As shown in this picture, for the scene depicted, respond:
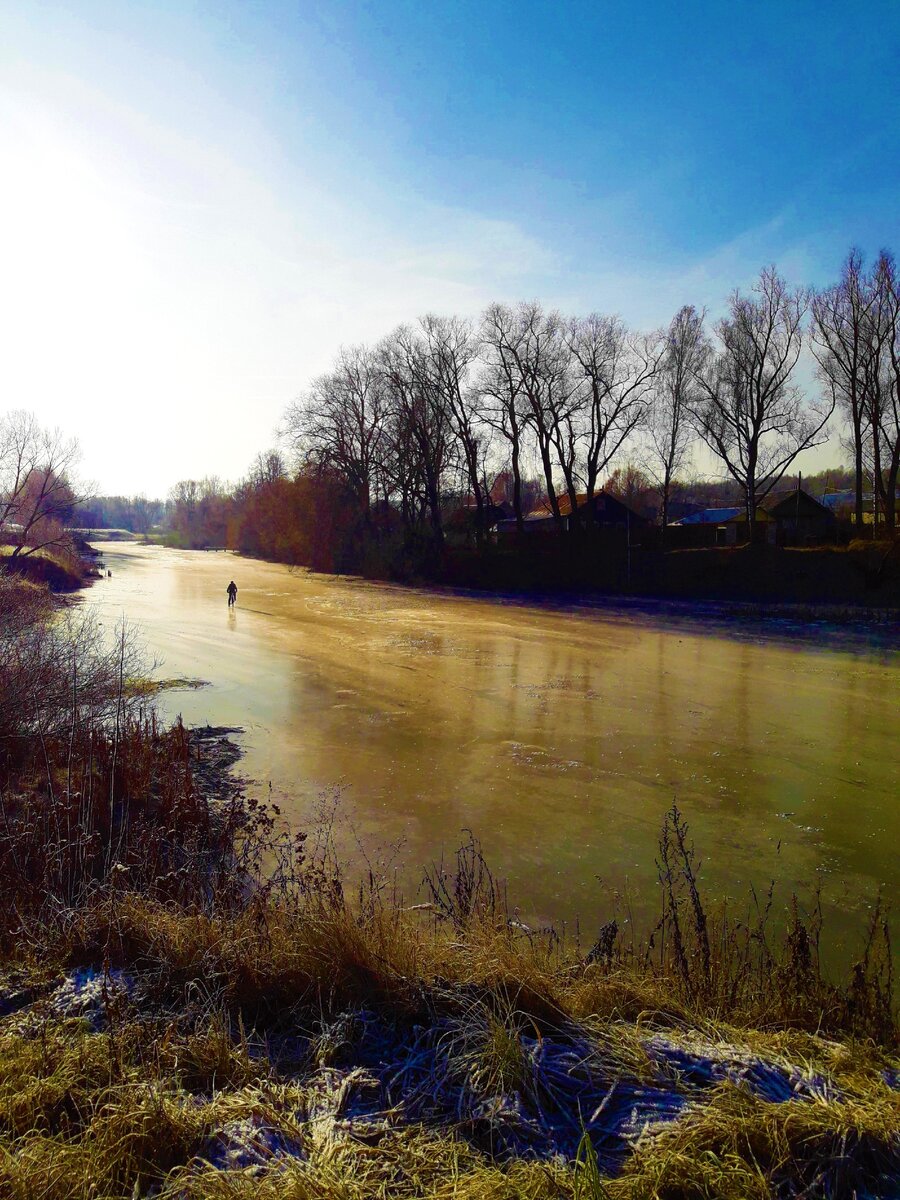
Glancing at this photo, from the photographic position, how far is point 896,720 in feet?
43.7

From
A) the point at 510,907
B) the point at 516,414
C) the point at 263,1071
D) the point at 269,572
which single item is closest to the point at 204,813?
the point at 510,907

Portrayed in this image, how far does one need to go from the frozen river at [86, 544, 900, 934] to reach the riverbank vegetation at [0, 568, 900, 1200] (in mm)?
2738

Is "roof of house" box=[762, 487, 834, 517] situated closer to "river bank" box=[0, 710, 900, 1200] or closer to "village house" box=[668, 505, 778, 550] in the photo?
"village house" box=[668, 505, 778, 550]

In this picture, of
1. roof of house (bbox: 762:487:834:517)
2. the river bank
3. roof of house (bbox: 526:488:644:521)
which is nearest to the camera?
the river bank

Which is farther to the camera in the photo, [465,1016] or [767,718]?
[767,718]

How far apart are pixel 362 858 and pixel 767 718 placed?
29.3 ft

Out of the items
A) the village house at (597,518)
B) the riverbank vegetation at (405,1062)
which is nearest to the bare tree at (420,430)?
Answer: the village house at (597,518)

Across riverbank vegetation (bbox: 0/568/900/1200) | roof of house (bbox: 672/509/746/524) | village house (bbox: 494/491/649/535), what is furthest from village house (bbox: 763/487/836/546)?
riverbank vegetation (bbox: 0/568/900/1200)

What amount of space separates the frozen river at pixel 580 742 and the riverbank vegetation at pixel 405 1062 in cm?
274

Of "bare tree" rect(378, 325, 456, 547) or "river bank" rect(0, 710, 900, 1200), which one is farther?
"bare tree" rect(378, 325, 456, 547)

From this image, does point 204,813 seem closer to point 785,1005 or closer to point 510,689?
point 785,1005

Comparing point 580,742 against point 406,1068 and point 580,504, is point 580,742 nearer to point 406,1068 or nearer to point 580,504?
point 406,1068

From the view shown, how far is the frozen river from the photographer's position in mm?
7770

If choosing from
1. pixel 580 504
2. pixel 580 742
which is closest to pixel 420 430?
pixel 580 504
